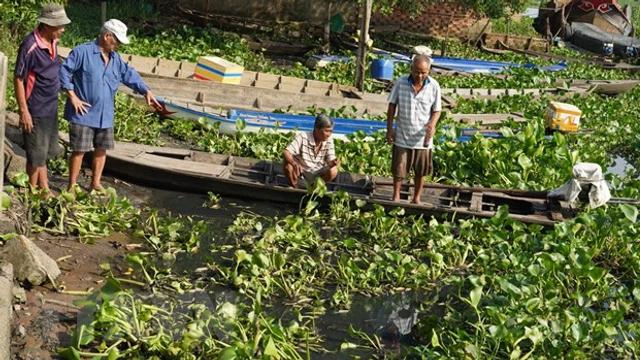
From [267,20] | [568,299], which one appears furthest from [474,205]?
[267,20]

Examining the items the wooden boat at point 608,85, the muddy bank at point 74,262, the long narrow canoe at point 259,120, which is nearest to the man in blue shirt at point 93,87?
the muddy bank at point 74,262

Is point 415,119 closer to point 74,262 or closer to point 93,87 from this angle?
point 93,87

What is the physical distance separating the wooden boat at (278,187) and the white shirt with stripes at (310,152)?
0.89ft

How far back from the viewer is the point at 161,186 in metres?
8.59

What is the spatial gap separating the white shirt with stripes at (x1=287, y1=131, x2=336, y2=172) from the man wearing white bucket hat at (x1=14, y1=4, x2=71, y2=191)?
230 cm

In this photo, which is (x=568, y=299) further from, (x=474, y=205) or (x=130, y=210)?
(x=130, y=210)

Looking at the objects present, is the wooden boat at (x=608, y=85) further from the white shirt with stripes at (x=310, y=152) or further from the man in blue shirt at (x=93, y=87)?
the man in blue shirt at (x=93, y=87)

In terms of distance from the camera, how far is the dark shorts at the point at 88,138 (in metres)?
7.15

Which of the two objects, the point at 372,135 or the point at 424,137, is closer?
the point at 424,137

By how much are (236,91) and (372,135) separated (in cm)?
211

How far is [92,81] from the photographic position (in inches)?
277

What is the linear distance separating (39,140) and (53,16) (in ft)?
3.30

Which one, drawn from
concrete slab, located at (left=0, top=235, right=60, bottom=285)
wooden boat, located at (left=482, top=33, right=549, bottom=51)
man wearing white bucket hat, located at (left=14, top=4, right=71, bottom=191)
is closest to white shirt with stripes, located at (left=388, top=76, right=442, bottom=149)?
man wearing white bucket hat, located at (left=14, top=4, right=71, bottom=191)

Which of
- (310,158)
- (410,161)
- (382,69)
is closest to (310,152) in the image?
(310,158)
